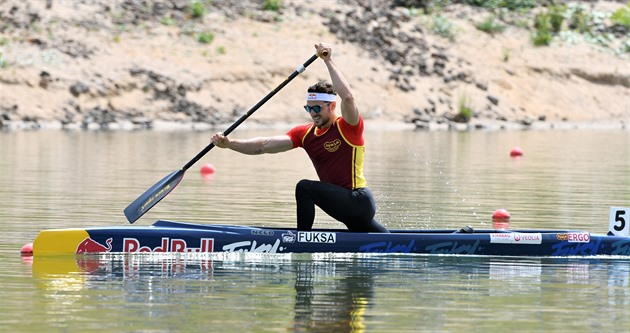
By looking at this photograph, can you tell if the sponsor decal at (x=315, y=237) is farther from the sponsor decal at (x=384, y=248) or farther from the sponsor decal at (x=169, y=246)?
the sponsor decal at (x=169, y=246)

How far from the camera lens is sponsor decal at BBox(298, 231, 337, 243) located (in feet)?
54.1

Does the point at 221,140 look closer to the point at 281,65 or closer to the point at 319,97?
the point at 319,97

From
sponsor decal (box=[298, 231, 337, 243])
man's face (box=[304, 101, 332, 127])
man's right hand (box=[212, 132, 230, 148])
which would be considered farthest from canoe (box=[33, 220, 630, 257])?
man's face (box=[304, 101, 332, 127])

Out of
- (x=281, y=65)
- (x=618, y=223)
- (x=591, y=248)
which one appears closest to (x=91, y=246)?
(x=591, y=248)

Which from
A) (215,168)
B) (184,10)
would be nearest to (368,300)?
(215,168)

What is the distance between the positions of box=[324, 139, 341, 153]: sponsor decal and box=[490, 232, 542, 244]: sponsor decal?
7.54 ft

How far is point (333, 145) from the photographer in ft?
53.2

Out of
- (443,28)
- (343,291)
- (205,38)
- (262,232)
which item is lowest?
(343,291)

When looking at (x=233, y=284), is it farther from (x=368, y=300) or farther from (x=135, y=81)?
(x=135, y=81)

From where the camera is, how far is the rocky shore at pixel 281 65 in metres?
55.7

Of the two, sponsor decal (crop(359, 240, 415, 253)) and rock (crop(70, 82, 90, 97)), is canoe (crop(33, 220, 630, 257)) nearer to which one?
sponsor decal (crop(359, 240, 415, 253))

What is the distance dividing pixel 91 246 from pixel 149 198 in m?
1.72

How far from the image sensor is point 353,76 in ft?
202

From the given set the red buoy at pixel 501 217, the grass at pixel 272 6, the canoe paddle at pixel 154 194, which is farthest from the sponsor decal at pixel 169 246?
the grass at pixel 272 6
